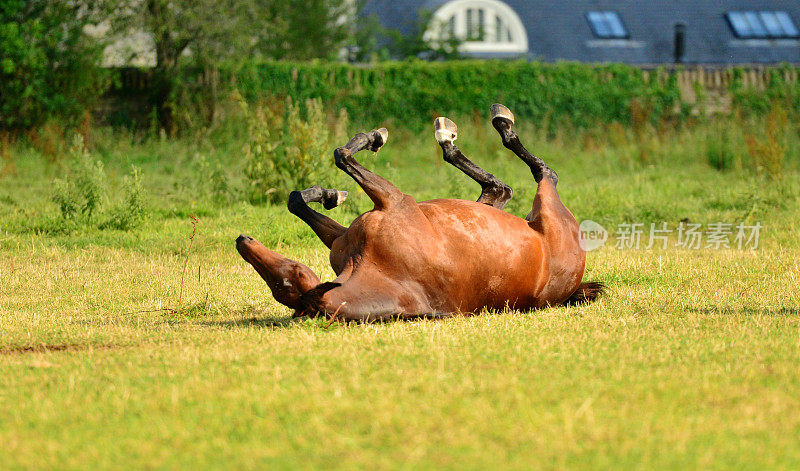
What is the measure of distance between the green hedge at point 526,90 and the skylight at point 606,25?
34.8ft

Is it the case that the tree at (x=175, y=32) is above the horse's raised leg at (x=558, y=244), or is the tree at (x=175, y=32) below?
above

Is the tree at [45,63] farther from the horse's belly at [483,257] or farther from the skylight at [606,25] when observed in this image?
the skylight at [606,25]

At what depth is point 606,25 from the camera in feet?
96.1

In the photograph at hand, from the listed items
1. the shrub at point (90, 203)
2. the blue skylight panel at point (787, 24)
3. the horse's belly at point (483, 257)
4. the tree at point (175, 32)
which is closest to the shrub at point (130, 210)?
the shrub at point (90, 203)

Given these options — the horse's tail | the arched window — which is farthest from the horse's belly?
the arched window

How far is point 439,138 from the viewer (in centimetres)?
696

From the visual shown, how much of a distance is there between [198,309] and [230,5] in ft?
44.7

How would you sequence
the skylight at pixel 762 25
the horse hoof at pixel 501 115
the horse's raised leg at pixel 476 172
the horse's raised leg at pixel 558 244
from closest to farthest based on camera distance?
→ the horse's raised leg at pixel 558 244 → the horse's raised leg at pixel 476 172 → the horse hoof at pixel 501 115 → the skylight at pixel 762 25

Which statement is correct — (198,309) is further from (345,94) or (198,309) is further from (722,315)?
(345,94)

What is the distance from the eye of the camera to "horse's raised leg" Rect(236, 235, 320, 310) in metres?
5.23

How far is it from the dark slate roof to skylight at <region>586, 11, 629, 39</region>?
17cm

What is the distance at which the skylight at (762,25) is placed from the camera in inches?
1148

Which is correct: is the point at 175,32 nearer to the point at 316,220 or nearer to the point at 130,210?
the point at 130,210

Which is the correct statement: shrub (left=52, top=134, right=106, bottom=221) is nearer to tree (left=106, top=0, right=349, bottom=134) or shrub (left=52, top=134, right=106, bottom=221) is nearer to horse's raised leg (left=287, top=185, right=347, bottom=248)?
horse's raised leg (left=287, top=185, right=347, bottom=248)
